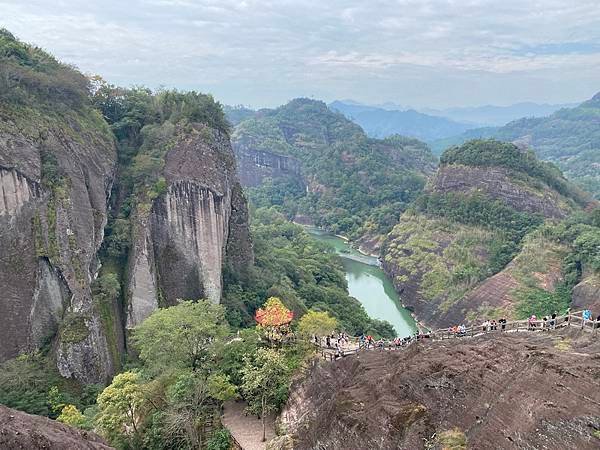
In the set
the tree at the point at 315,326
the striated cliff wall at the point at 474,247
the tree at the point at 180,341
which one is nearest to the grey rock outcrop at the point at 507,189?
the striated cliff wall at the point at 474,247

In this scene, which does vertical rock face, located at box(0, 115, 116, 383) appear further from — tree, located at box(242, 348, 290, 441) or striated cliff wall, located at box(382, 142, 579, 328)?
striated cliff wall, located at box(382, 142, 579, 328)

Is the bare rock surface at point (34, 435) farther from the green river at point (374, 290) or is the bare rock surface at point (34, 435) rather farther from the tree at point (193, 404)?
the green river at point (374, 290)

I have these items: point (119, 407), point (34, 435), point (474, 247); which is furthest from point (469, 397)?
point (474, 247)

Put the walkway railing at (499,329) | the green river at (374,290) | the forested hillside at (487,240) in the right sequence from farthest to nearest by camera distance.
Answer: the green river at (374,290)
the forested hillside at (487,240)
the walkway railing at (499,329)

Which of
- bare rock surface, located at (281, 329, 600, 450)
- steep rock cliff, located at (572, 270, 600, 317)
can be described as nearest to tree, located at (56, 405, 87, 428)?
bare rock surface, located at (281, 329, 600, 450)

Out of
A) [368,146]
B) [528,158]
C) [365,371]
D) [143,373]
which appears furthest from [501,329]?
[368,146]

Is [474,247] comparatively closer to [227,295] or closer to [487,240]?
[487,240]

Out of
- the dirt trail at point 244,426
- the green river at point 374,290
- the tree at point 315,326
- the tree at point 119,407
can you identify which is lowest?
the green river at point 374,290
